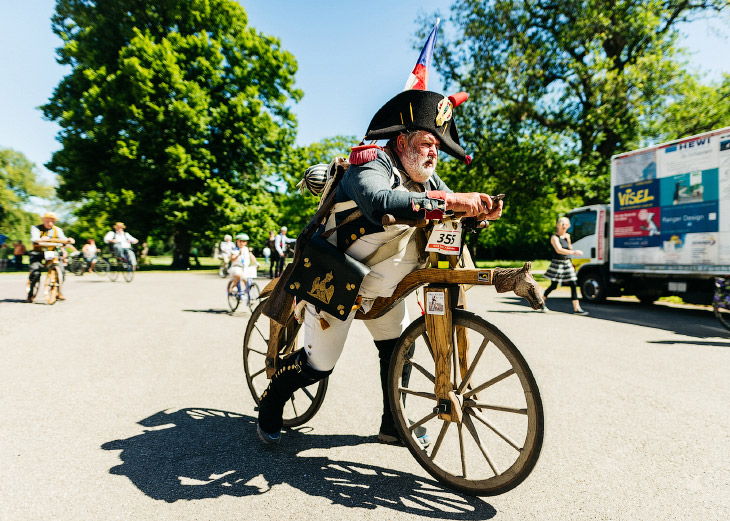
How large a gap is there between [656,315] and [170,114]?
23.3 metres

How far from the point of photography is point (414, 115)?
7.16 ft

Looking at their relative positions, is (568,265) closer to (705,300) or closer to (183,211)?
(705,300)

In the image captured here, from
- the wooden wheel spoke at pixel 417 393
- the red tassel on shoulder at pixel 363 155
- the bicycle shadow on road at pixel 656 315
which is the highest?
the red tassel on shoulder at pixel 363 155

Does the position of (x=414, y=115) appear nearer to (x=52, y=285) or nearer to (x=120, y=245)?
(x=52, y=285)

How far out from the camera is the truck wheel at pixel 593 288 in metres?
11.0

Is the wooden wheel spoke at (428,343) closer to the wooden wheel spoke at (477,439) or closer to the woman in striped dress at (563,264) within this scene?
the wooden wheel spoke at (477,439)

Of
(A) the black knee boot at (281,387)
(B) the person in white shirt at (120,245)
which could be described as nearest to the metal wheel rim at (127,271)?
(B) the person in white shirt at (120,245)

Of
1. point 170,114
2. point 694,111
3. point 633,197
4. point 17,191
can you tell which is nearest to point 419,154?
point 633,197

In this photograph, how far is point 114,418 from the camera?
10.4 ft

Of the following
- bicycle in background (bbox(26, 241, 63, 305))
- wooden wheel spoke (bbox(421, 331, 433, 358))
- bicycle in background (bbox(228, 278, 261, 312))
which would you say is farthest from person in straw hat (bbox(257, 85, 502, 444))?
bicycle in background (bbox(26, 241, 63, 305))

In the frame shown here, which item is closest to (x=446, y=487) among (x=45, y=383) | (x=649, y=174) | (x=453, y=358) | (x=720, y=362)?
(x=453, y=358)

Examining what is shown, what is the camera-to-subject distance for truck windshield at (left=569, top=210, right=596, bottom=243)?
1162cm

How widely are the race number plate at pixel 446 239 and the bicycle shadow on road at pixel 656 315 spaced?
19.3 ft

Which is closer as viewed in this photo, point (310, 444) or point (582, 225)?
point (310, 444)
